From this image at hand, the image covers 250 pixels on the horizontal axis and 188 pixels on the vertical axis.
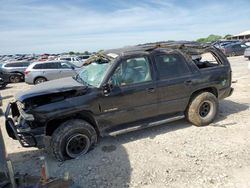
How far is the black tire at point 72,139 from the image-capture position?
4371 millimetres

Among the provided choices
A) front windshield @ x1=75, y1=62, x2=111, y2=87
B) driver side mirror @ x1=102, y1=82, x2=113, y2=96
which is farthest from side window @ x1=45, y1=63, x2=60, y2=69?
driver side mirror @ x1=102, y1=82, x2=113, y2=96

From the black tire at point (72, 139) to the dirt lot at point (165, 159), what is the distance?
15 centimetres

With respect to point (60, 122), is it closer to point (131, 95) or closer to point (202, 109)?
point (131, 95)

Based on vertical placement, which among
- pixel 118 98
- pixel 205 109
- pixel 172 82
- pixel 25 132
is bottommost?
pixel 205 109

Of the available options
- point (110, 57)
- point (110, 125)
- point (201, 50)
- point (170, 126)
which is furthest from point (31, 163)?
point (201, 50)

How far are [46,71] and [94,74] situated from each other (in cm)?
1106

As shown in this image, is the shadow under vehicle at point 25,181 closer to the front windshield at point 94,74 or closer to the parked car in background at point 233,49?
the front windshield at point 94,74

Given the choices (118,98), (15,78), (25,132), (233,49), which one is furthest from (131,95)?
(233,49)

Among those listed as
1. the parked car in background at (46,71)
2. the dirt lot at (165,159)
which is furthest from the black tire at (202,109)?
the parked car in background at (46,71)

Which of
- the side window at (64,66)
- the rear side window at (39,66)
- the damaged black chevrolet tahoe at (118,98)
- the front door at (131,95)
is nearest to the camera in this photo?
the damaged black chevrolet tahoe at (118,98)

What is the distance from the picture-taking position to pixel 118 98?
4.82 metres

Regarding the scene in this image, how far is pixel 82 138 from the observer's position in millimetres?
4633

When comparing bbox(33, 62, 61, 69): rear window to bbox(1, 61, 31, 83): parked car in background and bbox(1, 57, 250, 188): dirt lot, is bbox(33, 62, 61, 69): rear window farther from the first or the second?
bbox(1, 57, 250, 188): dirt lot

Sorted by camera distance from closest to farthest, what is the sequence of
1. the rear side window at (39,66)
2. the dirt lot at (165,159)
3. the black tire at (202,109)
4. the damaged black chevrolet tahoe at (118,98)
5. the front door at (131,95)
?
the dirt lot at (165,159) < the damaged black chevrolet tahoe at (118,98) < the front door at (131,95) < the black tire at (202,109) < the rear side window at (39,66)
